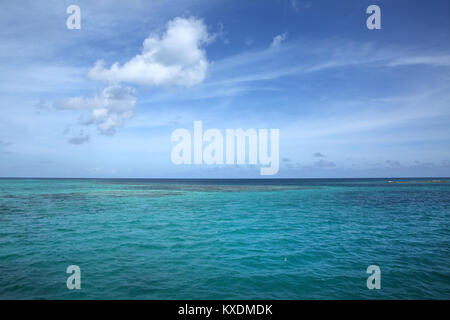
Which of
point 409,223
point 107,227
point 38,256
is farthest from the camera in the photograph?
point 409,223

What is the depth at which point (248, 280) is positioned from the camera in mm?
12203

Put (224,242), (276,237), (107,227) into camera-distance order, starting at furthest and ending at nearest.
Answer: (107,227)
(276,237)
(224,242)

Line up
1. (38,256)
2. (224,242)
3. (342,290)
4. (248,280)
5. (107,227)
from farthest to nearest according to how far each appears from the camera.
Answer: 1. (107,227)
2. (224,242)
3. (38,256)
4. (248,280)
5. (342,290)

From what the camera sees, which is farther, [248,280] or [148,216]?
[148,216]

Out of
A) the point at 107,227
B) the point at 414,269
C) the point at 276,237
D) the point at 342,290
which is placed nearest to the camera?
the point at 342,290
